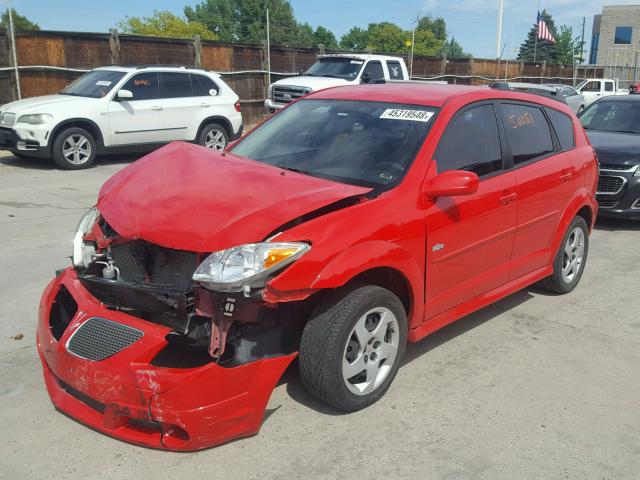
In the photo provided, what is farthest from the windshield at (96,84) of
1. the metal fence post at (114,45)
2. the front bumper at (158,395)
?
the front bumper at (158,395)

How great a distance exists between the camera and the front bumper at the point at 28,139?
10891mm

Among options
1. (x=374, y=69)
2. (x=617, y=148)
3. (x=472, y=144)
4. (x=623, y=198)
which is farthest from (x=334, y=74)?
(x=472, y=144)

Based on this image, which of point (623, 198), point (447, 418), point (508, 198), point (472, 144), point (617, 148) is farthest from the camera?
point (617, 148)

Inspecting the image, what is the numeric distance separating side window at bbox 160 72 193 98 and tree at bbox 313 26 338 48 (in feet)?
395

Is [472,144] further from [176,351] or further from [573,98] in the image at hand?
[573,98]

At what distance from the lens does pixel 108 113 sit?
11.7 metres

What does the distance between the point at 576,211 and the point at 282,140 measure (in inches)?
104

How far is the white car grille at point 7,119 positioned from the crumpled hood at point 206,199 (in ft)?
27.0

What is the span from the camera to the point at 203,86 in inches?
521

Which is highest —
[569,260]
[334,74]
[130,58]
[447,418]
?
[130,58]

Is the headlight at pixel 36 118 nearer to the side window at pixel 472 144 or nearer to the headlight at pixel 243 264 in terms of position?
the side window at pixel 472 144

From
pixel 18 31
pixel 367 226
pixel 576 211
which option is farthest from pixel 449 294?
pixel 18 31

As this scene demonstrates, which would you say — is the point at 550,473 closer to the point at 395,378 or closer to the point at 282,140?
the point at 395,378

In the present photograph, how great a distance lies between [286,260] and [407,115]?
1664 mm
